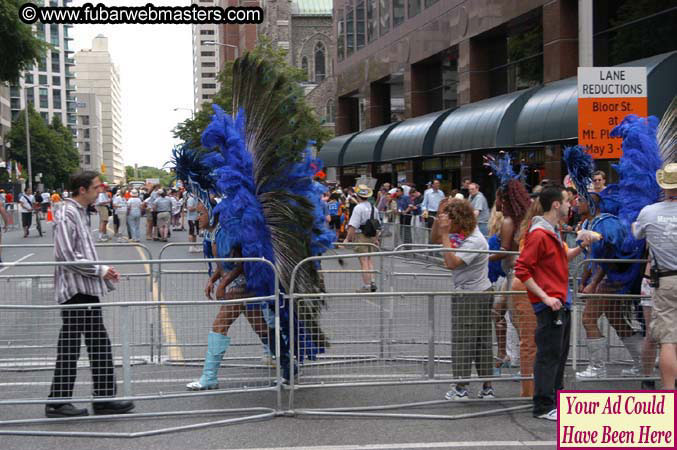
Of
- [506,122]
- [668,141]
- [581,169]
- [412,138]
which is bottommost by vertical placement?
[581,169]

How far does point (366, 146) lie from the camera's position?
1567 inches

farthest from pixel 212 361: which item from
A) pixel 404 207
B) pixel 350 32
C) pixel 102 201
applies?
pixel 350 32

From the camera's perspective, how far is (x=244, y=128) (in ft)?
24.9

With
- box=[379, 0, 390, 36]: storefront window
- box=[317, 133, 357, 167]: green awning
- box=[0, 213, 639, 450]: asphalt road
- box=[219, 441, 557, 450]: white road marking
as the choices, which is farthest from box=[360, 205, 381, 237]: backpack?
box=[317, 133, 357, 167]: green awning

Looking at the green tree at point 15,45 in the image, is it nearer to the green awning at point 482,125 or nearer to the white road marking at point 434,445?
the green awning at point 482,125

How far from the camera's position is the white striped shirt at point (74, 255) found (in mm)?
6770

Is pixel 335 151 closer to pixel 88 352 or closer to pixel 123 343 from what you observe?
pixel 88 352

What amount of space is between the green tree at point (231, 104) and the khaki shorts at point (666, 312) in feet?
10.7

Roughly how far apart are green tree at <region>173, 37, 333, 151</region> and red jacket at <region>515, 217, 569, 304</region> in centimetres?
247

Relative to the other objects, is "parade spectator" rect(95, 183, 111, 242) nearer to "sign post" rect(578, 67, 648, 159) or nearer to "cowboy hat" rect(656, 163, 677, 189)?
"sign post" rect(578, 67, 648, 159)

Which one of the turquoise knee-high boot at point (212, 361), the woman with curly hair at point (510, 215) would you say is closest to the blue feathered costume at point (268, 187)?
the turquoise knee-high boot at point (212, 361)

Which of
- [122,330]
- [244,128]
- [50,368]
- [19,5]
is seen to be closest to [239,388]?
[122,330]

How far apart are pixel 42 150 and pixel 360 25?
7177cm

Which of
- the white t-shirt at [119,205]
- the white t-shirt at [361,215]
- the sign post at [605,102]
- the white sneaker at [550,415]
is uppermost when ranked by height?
the sign post at [605,102]
